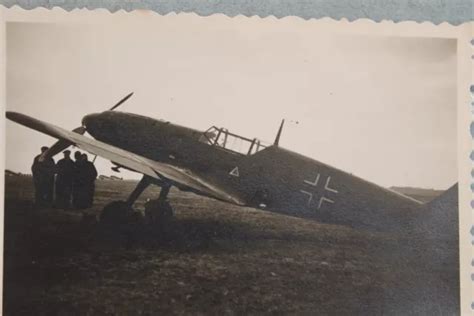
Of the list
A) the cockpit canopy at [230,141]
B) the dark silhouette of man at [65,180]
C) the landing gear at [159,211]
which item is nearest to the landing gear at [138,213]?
the landing gear at [159,211]

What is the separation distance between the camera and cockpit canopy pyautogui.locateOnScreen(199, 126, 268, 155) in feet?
6.45

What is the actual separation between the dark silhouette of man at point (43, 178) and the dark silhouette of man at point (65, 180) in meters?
0.02

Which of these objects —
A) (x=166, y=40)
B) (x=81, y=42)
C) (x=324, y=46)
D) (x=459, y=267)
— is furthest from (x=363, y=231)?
(x=81, y=42)

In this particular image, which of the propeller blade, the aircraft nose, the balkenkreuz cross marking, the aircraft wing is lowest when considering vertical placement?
the balkenkreuz cross marking

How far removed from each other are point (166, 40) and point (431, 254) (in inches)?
49.1

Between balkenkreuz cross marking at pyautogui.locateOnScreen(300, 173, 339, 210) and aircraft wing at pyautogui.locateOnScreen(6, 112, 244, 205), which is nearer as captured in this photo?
aircraft wing at pyautogui.locateOnScreen(6, 112, 244, 205)

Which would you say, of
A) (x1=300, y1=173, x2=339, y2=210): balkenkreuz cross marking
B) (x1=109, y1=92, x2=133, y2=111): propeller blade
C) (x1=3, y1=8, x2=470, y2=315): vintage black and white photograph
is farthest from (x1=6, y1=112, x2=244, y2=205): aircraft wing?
(x1=300, y1=173, x2=339, y2=210): balkenkreuz cross marking

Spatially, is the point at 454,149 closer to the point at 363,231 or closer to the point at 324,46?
the point at 363,231

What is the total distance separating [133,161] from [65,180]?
24 centimetres

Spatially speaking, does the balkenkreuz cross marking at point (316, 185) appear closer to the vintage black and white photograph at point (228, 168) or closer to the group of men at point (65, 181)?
the vintage black and white photograph at point (228, 168)

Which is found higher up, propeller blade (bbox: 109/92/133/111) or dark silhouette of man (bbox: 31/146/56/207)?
propeller blade (bbox: 109/92/133/111)

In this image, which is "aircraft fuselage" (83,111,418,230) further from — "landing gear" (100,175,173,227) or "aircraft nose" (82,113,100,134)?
"landing gear" (100,175,173,227)

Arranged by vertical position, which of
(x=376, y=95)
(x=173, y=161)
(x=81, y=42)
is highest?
(x=81, y=42)

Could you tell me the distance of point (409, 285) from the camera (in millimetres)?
1968
